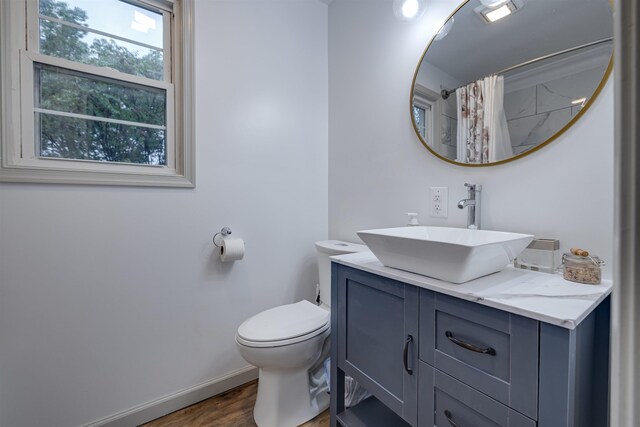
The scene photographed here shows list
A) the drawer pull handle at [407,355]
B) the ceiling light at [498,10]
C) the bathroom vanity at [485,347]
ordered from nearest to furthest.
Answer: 1. the bathroom vanity at [485,347]
2. the drawer pull handle at [407,355]
3. the ceiling light at [498,10]

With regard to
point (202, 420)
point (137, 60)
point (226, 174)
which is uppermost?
point (137, 60)

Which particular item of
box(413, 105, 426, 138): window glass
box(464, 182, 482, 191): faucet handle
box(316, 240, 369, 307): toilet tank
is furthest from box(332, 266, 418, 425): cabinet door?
box(413, 105, 426, 138): window glass

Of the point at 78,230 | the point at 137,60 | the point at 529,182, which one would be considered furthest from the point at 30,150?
the point at 529,182

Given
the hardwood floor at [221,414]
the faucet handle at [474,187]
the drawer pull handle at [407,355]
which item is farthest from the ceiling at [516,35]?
the hardwood floor at [221,414]

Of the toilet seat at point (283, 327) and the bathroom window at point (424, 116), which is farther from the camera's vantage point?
the bathroom window at point (424, 116)

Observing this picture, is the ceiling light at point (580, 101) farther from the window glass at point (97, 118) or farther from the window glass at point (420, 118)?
the window glass at point (97, 118)

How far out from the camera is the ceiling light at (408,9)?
1.33 m

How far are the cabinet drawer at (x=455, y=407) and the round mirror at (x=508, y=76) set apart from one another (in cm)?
83

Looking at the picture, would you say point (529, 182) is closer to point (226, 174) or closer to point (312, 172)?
point (312, 172)

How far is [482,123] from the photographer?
1.18m

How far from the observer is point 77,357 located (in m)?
1.25

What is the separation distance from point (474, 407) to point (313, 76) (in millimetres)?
1930

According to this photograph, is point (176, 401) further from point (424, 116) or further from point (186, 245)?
point (424, 116)

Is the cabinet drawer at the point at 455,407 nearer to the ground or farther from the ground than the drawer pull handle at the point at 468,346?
nearer to the ground
